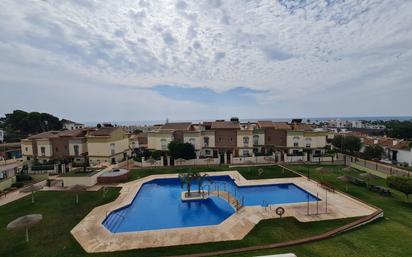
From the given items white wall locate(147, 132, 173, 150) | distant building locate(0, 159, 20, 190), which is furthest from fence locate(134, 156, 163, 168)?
distant building locate(0, 159, 20, 190)

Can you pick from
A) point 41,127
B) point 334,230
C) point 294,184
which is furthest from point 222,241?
point 41,127

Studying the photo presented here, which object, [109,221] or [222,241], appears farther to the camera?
[109,221]

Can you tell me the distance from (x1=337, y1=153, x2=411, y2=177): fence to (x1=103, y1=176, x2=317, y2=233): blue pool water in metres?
12.6

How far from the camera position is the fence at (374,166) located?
1061 inches

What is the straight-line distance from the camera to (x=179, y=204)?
2072 cm

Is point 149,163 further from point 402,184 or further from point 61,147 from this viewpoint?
point 402,184

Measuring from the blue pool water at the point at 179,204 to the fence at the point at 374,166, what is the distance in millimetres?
12606

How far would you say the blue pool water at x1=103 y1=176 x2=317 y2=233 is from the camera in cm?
1656

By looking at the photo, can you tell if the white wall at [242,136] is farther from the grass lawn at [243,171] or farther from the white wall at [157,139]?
the white wall at [157,139]

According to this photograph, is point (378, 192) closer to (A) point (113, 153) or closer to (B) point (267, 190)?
(B) point (267, 190)

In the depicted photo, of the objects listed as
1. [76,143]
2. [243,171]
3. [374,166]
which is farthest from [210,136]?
[374,166]

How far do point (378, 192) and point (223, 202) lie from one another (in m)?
14.2

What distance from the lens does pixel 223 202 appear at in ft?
67.0

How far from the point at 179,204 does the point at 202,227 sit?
Answer: 610 centimetres
